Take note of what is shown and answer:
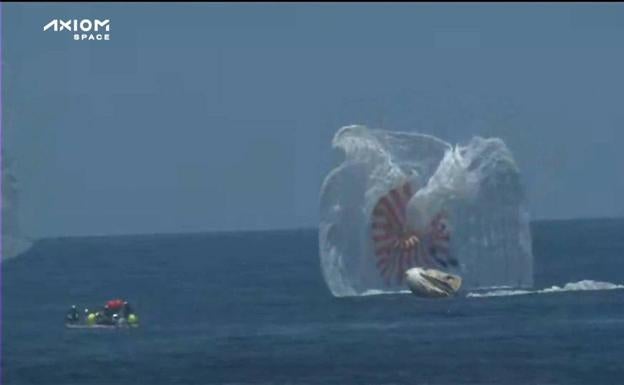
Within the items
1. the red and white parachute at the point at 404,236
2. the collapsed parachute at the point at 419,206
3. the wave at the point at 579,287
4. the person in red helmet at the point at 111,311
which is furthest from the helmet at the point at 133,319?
the wave at the point at 579,287

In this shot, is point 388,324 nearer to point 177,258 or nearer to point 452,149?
point 452,149

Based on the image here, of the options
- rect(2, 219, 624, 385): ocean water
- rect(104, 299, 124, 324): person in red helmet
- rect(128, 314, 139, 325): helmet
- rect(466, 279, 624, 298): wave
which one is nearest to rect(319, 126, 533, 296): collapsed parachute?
rect(2, 219, 624, 385): ocean water

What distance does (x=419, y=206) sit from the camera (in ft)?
268

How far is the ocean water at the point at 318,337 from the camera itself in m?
66.4

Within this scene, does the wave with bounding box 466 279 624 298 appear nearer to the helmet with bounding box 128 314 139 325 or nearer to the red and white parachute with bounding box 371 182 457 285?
the red and white parachute with bounding box 371 182 457 285

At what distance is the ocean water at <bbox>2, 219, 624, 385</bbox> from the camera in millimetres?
66438

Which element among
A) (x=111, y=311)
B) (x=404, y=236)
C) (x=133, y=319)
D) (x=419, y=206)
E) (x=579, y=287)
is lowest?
(x=579, y=287)

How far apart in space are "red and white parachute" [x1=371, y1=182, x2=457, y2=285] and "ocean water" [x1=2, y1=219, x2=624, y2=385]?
2.57 meters

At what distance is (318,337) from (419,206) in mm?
6933

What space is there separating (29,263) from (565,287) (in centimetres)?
8643

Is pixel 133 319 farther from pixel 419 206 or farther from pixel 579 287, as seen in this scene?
pixel 579 287

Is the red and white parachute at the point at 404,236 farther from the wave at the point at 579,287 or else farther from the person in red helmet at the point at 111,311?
the person in red helmet at the point at 111,311

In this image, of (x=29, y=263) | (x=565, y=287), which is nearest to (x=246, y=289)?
(x=565, y=287)

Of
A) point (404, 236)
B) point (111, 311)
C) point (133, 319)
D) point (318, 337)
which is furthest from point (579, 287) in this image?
point (111, 311)
